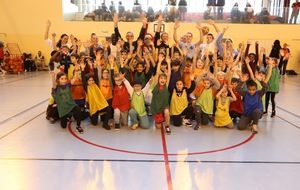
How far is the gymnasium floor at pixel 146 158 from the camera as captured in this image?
10.4ft

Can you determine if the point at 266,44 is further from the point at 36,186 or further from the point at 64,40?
the point at 36,186

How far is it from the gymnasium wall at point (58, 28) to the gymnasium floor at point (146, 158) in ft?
38.1

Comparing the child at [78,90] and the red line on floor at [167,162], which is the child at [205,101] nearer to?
the red line on floor at [167,162]

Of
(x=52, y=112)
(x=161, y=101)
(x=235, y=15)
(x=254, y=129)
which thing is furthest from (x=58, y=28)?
(x=254, y=129)

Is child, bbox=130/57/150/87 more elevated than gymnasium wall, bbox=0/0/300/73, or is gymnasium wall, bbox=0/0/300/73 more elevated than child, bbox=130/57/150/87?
gymnasium wall, bbox=0/0/300/73

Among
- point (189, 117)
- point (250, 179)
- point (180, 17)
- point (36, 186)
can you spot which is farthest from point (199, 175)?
point (180, 17)

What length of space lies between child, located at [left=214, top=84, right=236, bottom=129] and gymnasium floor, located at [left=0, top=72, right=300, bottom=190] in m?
0.18

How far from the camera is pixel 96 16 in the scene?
1647 centimetres

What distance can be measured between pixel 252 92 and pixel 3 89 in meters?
7.64

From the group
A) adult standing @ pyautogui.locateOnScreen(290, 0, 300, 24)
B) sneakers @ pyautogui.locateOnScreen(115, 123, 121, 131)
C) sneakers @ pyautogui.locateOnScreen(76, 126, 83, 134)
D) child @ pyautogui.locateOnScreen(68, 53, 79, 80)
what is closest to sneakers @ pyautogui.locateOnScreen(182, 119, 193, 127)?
sneakers @ pyautogui.locateOnScreen(115, 123, 121, 131)

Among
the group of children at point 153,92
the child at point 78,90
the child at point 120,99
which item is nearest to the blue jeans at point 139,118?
the group of children at point 153,92

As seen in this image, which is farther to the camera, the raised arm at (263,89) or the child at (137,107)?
the raised arm at (263,89)

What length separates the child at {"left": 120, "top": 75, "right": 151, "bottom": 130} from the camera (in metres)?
5.16

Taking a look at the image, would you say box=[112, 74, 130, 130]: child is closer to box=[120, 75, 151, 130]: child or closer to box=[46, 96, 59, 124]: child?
box=[120, 75, 151, 130]: child
